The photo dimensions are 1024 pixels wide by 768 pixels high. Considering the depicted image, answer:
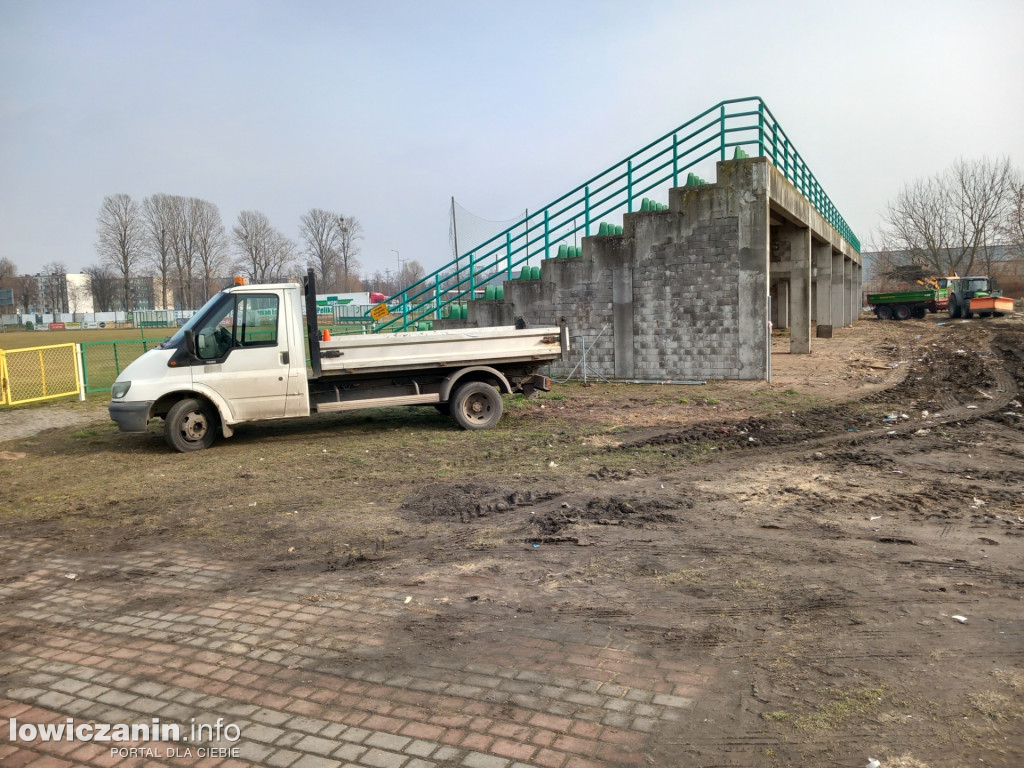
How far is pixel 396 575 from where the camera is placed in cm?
564

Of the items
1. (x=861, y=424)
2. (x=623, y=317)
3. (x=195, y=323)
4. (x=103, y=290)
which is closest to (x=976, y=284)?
(x=623, y=317)

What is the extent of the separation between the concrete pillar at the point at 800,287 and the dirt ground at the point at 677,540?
11309 mm

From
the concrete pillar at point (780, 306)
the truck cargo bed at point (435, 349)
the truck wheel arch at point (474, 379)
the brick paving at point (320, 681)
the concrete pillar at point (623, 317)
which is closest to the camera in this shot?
the brick paving at point (320, 681)

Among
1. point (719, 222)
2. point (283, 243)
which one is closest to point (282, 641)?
point (719, 222)

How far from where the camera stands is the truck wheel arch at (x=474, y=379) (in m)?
11.6

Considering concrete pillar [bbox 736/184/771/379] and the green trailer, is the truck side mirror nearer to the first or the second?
concrete pillar [bbox 736/184/771/379]

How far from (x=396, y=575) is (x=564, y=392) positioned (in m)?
10.7

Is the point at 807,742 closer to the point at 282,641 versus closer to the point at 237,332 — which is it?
the point at 282,641

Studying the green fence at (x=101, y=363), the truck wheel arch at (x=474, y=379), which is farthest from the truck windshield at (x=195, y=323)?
the green fence at (x=101, y=363)

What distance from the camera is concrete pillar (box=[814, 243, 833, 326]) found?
1291 inches

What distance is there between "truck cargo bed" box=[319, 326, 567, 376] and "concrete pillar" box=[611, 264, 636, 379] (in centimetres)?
579

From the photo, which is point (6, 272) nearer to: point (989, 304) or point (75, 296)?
point (75, 296)

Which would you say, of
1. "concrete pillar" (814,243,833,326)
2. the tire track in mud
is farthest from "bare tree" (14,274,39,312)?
the tire track in mud

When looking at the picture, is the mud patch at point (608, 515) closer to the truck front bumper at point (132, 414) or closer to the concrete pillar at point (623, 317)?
the truck front bumper at point (132, 414)
